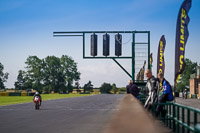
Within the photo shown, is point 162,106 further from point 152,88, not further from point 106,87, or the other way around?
point 106,87

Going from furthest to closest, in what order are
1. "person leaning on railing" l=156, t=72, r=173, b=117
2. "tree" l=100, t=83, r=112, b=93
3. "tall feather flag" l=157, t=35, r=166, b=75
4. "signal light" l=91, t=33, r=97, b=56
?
1. "tree" l=100, t=83, r=112, b=93
2. "signal light" l=91, t=33, r=97, b=56
3. "tall feather flag" l=157, t=35, r=166, b=75
4. "person leaning on railing" l=156, t=72, r=173, b=117

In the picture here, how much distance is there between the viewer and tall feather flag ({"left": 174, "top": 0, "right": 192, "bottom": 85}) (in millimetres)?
11930

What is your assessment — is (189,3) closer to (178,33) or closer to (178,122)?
(178,33)

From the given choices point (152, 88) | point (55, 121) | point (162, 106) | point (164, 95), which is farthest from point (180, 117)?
point (55, 121)

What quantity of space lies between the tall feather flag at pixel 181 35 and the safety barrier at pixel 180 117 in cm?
246

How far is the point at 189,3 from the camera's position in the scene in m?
12.2

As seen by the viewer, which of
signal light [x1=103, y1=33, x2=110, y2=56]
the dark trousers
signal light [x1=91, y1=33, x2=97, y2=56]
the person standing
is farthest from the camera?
signal light [x1=91, y1=33, x2=97, y2=56]

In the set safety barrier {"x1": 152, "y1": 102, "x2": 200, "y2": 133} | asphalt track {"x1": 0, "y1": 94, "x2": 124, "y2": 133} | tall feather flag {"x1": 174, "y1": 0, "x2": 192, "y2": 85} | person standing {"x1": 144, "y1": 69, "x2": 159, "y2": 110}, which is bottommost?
asphalt track {"x1": 0, "y1": 94, "x2": 124, "y2": 133}

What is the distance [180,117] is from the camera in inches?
303

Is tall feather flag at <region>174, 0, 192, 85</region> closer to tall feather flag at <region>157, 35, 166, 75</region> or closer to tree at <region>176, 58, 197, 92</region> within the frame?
tall feather flag at <region>157, 35, 166, 75</region>

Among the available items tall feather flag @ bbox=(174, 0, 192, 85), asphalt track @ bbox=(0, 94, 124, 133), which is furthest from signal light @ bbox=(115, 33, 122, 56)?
tall feather flag @ bbox=(174, 0, 192, 85)

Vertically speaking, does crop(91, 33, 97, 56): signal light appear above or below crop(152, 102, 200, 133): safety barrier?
above

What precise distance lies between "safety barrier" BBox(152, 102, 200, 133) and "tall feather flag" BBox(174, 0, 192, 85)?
97.0 inches

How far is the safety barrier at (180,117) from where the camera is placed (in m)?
5.76
